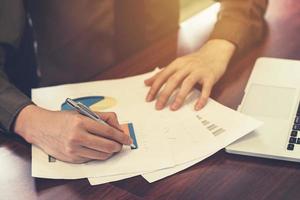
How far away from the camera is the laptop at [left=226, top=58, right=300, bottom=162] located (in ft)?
3.21

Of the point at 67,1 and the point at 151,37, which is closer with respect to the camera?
the point at 67,1

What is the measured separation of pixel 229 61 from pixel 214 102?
0.19 metres

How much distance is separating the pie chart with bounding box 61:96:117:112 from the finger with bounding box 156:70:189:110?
Answer: 99 mm

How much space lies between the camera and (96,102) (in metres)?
1.15

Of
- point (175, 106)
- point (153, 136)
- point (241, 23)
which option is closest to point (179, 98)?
point (175, 106)

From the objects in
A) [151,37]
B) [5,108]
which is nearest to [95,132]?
[5,108]

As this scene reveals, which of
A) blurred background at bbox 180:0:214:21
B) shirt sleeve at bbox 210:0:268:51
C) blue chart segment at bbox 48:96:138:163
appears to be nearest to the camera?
blue chart segment at bbox 48:96:138:163

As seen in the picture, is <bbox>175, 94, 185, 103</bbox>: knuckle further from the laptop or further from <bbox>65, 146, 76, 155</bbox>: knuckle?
<bbox>65, 146, 76, 155</bbox>: knuckle

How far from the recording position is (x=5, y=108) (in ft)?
3.54

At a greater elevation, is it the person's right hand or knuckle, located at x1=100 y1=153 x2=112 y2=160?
the person's right hand

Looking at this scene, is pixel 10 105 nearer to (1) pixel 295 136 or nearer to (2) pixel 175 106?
(2) pixel 175 106

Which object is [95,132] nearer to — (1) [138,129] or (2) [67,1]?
(1) [138,129]

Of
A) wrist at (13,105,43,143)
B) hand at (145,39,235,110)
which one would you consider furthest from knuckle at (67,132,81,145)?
hand at (145,39,235,110)

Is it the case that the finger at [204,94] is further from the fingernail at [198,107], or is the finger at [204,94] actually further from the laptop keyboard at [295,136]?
the laptop keyboard at [295,136]
